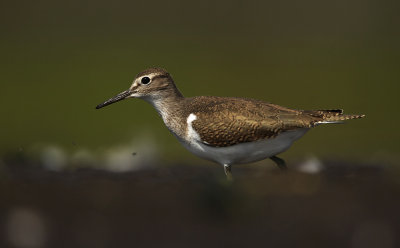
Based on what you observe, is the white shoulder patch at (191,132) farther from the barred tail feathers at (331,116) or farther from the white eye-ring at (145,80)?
the barred tail feathers at (331,116)

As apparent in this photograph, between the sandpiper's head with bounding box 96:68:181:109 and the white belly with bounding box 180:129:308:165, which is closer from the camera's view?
the white belly with bounding box 180:129:308:165

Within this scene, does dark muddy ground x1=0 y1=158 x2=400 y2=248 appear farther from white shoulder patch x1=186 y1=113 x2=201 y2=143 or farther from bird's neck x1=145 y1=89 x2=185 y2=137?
bird's neck x1=145 y1=89 x2=185 y2=137

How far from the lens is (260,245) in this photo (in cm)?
645

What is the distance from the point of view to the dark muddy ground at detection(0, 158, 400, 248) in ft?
21.6

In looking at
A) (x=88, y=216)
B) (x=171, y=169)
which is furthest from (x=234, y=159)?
(x=88, y=216)

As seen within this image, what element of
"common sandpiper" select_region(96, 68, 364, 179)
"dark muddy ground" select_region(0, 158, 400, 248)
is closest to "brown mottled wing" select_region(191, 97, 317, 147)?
"common sandpiper" select_region(96, 68, 364, 179)

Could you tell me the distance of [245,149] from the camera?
9.92 m

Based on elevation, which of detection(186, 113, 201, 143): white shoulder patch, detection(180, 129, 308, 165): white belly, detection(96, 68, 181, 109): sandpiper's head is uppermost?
detection(96, 68, 181, 109): sandpiper's head

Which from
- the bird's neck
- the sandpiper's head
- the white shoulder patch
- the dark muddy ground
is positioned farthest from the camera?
the sandpiper's head

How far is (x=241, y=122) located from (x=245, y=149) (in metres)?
0.42

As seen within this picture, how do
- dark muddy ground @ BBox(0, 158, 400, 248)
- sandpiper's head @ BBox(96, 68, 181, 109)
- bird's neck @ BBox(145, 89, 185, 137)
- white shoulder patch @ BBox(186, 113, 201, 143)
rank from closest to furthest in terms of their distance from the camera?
dark muddy ground @ BBox(0, 158, 400, 248)
white shoulder patch @ BBox(186, 113, 201, 143)
bird's neck @ BBox(145, 89, 185, 137)
sandpiper's head @ BBox(96, 68, 181, 109)

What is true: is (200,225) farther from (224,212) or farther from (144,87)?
(144,87)

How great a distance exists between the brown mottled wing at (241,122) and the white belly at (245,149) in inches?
3.3

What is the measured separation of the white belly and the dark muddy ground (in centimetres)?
169
